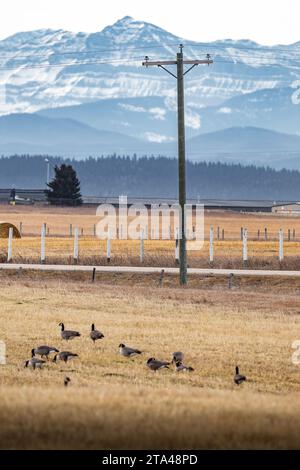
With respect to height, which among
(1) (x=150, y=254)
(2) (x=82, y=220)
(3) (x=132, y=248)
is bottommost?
(1) (x=150, y=254)

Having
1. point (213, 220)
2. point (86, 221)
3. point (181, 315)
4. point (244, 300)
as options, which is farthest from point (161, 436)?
point (213, 220)

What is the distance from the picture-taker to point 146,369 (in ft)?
70.1

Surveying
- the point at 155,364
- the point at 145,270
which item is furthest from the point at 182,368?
the point at 145,270

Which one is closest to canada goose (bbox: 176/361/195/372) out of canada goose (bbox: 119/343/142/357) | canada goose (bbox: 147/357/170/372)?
canada goose (bbox: 147/357/170/372)

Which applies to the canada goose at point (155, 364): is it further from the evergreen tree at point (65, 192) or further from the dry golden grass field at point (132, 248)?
the evergreen tree at point (65, 192)

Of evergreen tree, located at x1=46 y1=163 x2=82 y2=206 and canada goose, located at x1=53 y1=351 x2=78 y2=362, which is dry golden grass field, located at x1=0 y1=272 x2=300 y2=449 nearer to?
canada goose, located at x1=53 y1=351 x2=78 y2=362

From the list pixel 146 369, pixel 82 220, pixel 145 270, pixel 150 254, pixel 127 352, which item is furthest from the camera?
pixel 82 220

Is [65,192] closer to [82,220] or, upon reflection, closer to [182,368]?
[82,220]

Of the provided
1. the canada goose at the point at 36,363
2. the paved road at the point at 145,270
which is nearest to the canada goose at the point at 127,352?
the canada goose at the point at 36,363

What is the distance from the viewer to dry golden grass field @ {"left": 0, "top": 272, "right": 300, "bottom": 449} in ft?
36.3

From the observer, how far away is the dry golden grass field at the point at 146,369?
11.1m

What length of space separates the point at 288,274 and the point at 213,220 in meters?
85.5

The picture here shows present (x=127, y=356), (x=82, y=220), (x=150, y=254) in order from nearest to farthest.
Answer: (x=127, y=356) < (x=150, y=254) < (x=82, y=220)

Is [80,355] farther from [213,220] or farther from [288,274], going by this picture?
[213,220]
